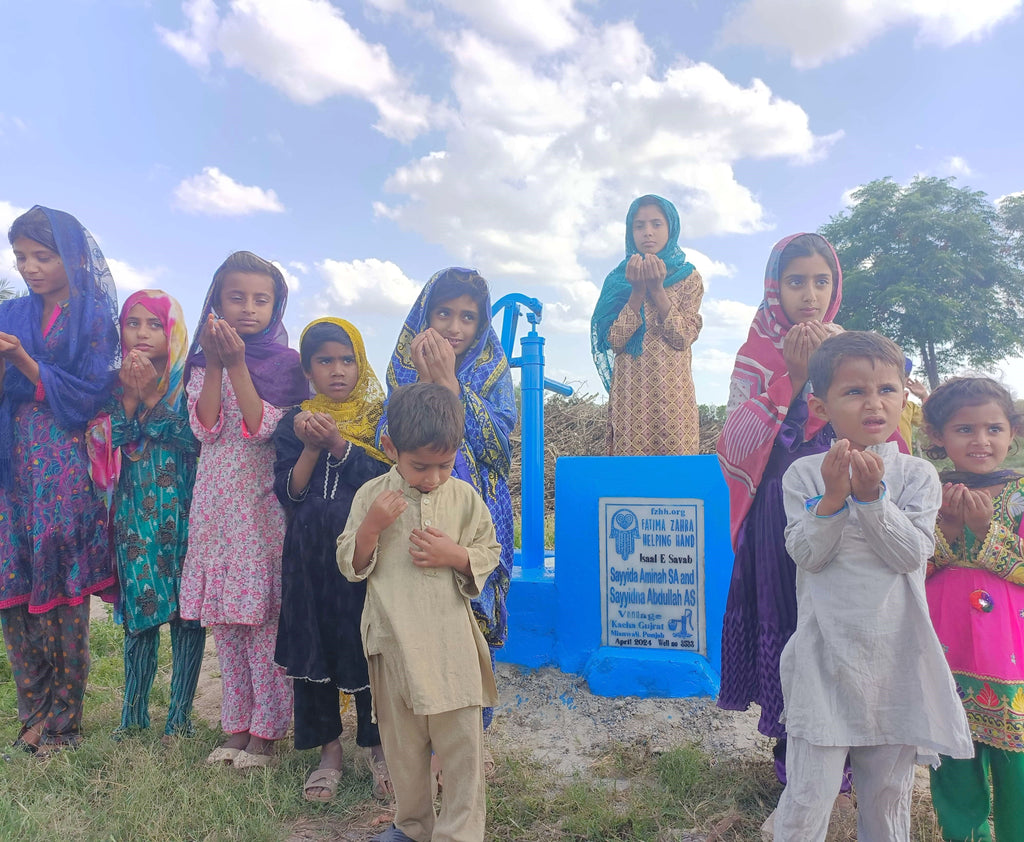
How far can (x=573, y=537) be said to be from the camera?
3.77 m

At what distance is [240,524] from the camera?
9.37 feet

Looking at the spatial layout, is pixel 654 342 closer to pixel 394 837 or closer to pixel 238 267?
pixel 238 267

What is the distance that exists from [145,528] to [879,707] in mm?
2861

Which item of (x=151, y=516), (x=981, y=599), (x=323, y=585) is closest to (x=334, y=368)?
(x=323, y=585)

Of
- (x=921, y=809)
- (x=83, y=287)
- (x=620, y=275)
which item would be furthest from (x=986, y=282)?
(x=83, y=287)

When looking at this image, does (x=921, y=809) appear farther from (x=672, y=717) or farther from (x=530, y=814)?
(x=530, y=814)

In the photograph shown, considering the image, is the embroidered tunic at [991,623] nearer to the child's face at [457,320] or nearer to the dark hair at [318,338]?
the child's face at [457,320]

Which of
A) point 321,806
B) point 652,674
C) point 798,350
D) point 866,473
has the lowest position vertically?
point 321,806

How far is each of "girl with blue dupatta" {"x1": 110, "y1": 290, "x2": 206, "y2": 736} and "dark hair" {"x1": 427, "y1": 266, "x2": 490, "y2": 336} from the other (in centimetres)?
122

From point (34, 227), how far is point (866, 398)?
336 cm

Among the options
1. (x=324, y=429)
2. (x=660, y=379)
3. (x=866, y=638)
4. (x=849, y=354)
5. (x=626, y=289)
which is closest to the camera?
(x=866, y=638)

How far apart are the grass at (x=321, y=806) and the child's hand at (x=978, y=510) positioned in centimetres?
106

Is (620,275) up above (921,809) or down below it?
above

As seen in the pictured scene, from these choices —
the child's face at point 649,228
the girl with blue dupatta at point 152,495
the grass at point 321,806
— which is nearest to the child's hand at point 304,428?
the girl with blue dupatta at point 152,495
